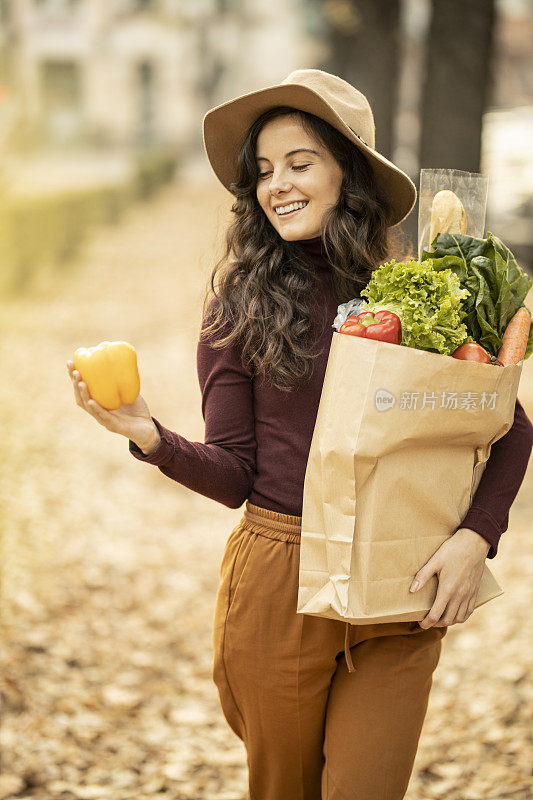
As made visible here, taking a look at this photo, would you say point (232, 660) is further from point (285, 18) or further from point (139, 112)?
point (285, 18)

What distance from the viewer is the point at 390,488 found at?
1.76 meters

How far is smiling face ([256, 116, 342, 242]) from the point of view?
6.81 feet

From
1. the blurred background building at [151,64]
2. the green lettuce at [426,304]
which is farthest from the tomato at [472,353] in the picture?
the blurred background building at [151,64]

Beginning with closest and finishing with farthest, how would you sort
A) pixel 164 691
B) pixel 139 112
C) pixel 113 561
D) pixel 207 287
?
pixel 207 287 < pixel 164 691 < pixel 113 561 < pixel 139 112

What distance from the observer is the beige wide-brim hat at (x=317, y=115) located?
2.01m

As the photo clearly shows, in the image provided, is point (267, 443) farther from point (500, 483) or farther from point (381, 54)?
point (381, 54)

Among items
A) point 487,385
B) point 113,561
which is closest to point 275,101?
point 487,385

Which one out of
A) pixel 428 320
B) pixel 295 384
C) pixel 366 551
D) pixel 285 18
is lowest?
pixel 366 551

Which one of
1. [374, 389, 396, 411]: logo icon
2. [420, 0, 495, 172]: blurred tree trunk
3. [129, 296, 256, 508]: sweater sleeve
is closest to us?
[374, 389, 396, 411]: logo icon

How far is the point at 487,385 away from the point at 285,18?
1465 inches

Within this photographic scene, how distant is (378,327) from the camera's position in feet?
5.70

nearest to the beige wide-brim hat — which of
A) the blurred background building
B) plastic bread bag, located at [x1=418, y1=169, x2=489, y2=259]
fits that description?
plastic bread bag, located at [x1=418, y1=169, x2=489, y2=259]

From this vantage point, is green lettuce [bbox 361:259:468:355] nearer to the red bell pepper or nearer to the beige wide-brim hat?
the red bell pepper

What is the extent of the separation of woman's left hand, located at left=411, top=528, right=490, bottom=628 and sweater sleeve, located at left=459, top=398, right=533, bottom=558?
30 millimetres
